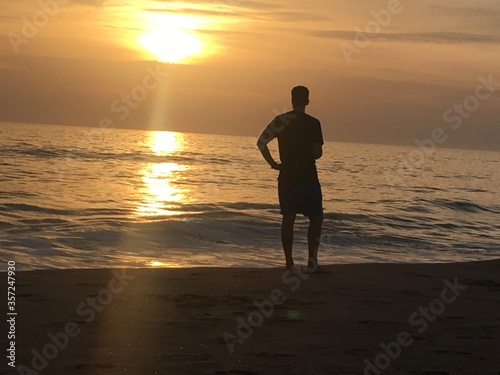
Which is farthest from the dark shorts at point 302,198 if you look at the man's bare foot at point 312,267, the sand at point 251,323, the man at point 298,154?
the sand at point 251,323

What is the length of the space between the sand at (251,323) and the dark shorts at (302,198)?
27.9 inches

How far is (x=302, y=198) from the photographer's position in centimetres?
790

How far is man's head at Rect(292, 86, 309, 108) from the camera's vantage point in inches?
308

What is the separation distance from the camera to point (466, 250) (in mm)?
14375

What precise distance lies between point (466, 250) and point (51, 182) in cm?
1582

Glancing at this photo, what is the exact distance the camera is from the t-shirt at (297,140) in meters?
A: 7.89

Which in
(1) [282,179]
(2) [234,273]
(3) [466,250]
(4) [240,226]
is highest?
(4) [240,226]

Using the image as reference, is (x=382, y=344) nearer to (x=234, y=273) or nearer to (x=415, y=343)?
(x=415, y=343)

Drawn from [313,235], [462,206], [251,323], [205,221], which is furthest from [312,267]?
[462,206]

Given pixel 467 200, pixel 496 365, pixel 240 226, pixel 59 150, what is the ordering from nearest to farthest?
pixel 496 365
pixel 240 226
pixel 467 200
pixel 59 150

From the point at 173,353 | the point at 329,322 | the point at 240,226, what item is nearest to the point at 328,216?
the point at 240,226

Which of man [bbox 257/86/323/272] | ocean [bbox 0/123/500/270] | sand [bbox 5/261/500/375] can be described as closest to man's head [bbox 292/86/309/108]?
man [bbox 257/86/323/272]

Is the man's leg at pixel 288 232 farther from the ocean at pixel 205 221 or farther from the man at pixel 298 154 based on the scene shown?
the ocean at pixel 205 221

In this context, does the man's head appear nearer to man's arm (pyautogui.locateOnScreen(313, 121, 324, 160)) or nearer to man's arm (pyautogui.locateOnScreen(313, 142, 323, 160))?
man's arm (pyautogui.locateOnScreen(313, 121, 324, 160))
